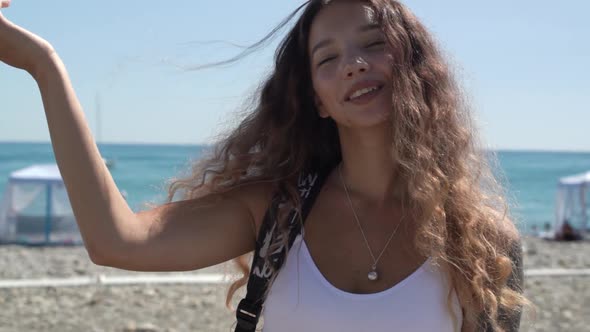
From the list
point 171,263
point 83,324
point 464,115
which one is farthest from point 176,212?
point 83,324

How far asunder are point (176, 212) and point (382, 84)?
69 cm

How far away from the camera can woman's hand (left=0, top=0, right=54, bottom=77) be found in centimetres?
187

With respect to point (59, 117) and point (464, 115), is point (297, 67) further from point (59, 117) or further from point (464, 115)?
point (59, 117)

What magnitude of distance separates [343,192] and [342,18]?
0.53 m

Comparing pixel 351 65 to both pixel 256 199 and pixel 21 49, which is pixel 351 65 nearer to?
pixel 256 199

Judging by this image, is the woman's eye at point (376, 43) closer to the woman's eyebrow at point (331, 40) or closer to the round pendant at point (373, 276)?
the woman's eyebrow at point (331, 40)

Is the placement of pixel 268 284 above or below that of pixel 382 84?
below

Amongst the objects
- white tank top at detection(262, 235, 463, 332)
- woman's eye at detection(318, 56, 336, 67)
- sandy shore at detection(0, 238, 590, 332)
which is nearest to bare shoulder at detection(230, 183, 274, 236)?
white tank top at detection(262, 235, 463, 332)

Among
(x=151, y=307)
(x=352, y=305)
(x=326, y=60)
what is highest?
(x=326, y=60)

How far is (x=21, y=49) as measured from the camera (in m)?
1.88

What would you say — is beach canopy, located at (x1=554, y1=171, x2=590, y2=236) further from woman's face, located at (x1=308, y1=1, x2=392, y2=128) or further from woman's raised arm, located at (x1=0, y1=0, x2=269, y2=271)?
woman's raised arm, located at (x1=0, y1=0, x2=269, y2=271)

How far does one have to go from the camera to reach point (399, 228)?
2.28 m

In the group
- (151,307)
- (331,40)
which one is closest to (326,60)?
(331,40)

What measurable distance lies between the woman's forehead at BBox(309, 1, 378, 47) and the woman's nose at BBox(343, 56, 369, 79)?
0.39ft
